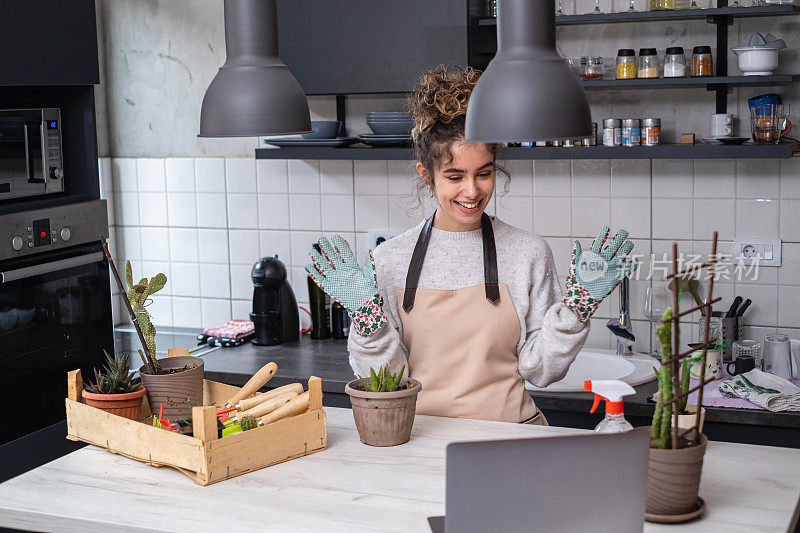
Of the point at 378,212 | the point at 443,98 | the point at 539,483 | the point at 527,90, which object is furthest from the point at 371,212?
the point at 539,483

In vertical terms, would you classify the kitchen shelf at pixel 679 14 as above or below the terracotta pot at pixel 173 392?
above

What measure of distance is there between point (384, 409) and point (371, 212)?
69.3 inches

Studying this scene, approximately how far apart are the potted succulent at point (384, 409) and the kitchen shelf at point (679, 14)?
5.12ft

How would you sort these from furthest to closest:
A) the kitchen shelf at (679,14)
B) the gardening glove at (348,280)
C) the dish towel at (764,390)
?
the kitchen shelf at (679,14) → the dish towel at (764,390) → the gardening glove at (348,280)

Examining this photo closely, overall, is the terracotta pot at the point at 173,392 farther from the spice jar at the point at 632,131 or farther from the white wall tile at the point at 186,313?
the white wall tile at the point at 186,313

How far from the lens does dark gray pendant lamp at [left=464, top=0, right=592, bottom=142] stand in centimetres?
153

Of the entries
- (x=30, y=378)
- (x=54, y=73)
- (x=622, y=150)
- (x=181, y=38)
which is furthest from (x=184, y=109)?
(x=622, y=150)

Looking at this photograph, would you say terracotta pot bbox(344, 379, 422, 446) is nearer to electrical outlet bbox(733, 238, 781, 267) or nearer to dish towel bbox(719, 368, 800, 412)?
dish towel bbox(719, 368, 800, 412)

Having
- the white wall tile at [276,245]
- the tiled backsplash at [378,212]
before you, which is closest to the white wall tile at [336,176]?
the tiled backsplash at [378,212]

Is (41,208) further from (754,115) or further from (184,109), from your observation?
(754,115)

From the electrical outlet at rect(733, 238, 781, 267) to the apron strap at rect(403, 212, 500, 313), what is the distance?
45.7 inches

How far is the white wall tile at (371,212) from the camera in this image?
356 cm

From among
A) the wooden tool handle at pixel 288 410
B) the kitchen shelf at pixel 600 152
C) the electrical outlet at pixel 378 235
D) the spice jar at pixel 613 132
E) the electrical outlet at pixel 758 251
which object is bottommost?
the wooden tool handle at pixel 288 410

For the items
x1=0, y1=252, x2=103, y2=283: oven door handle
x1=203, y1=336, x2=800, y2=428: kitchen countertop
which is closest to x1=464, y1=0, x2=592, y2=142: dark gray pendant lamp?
x1=203, y1=336, x2=800, y2=428: kitchen countertop
